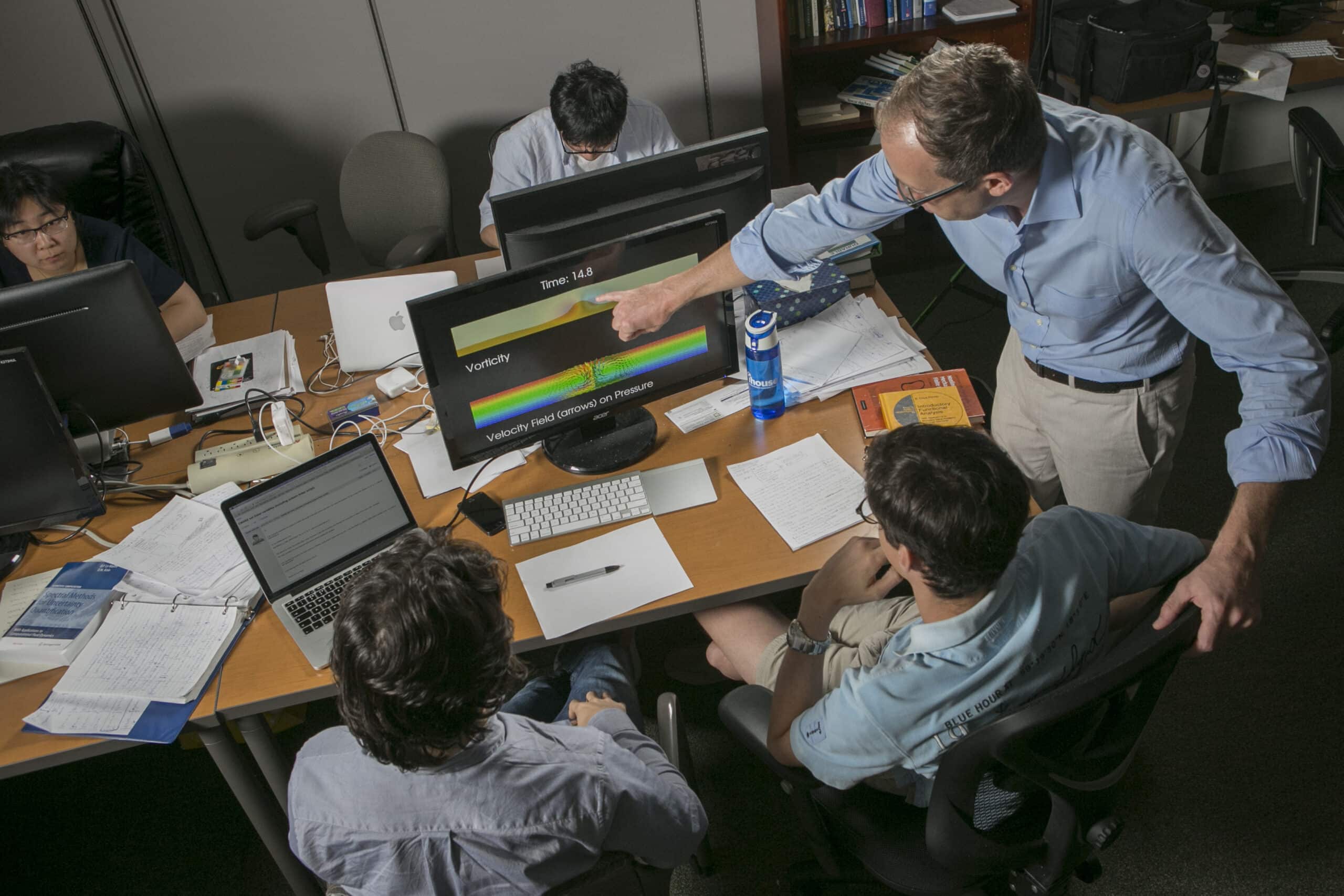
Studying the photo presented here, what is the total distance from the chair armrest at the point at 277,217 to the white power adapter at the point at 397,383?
3.47 feet

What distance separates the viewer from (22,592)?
1887 millimetres

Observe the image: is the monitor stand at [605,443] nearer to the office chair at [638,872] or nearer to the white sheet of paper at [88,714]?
the office chair at [638,872]

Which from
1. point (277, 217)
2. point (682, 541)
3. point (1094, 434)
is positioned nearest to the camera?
point (682, 541)

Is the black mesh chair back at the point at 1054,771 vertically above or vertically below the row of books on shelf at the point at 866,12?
below

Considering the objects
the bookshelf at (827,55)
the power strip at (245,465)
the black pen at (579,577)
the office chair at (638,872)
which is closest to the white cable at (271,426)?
the power strip at (245,465)

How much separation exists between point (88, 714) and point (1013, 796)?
1.53 meters

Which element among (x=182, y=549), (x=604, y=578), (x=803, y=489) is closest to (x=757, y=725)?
(x=604, y=578)

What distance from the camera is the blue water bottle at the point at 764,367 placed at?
1908 millimetres

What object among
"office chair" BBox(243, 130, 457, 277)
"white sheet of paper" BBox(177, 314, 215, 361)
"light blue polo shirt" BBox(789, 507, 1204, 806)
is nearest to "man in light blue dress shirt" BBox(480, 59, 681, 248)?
"office chair" BBox(243, 130, 457, 277)

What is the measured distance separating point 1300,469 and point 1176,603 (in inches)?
18.4

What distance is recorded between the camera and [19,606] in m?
1.85

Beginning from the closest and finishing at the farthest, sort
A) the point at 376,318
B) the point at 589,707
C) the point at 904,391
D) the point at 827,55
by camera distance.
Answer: the point at 589,707 → the point at 904,391 → the point at 376,318 → the point at 827,55

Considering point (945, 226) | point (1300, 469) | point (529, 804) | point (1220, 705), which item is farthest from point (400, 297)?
point (1220, 705)

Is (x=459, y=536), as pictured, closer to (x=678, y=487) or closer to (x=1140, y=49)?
(x=678, y=487)
